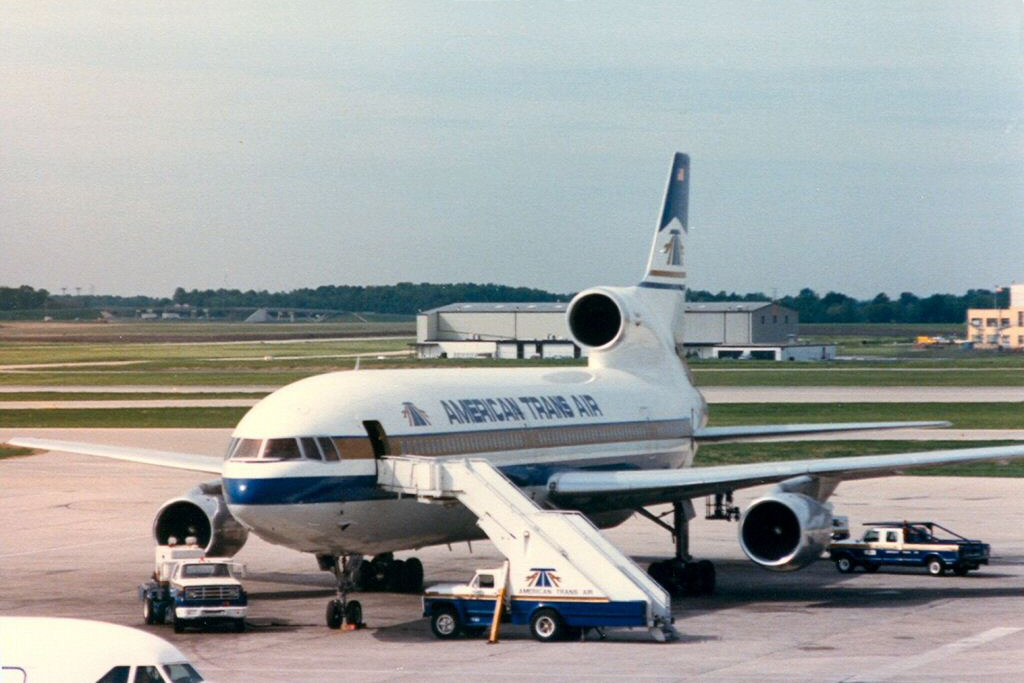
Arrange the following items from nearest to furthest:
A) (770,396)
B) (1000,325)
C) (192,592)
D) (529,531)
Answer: (529,531), (192,592), (770,396), (1000,325)

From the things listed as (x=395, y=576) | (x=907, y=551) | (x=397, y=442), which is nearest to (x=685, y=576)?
(x=395, y=576)

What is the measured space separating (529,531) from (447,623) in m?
2.11

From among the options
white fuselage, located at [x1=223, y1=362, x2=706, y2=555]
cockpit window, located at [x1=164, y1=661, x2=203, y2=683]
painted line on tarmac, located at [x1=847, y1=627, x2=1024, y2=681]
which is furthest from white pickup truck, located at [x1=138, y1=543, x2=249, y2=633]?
cockpit window, located at [x1=164, y1=661, x2=203, y2=683]

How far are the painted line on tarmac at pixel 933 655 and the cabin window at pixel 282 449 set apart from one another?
10202 mm

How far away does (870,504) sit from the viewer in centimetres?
5031

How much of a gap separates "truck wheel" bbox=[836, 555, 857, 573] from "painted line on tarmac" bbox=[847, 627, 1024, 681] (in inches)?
369

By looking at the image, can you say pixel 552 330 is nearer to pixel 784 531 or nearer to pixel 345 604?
pixel 784 531

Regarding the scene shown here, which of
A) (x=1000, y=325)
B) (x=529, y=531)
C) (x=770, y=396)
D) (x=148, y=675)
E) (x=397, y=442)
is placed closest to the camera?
(x=148, y=675)

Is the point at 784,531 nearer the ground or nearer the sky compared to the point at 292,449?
nearer the ground

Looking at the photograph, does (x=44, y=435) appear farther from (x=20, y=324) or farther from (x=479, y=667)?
(x=479, y=667)

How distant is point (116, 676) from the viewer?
50.9ft

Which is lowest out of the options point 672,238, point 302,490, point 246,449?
point 302,490

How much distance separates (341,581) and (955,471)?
3690cm

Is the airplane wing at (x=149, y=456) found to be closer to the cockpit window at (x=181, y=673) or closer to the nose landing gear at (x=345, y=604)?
the nose landing gear at (x=345, y=604)
